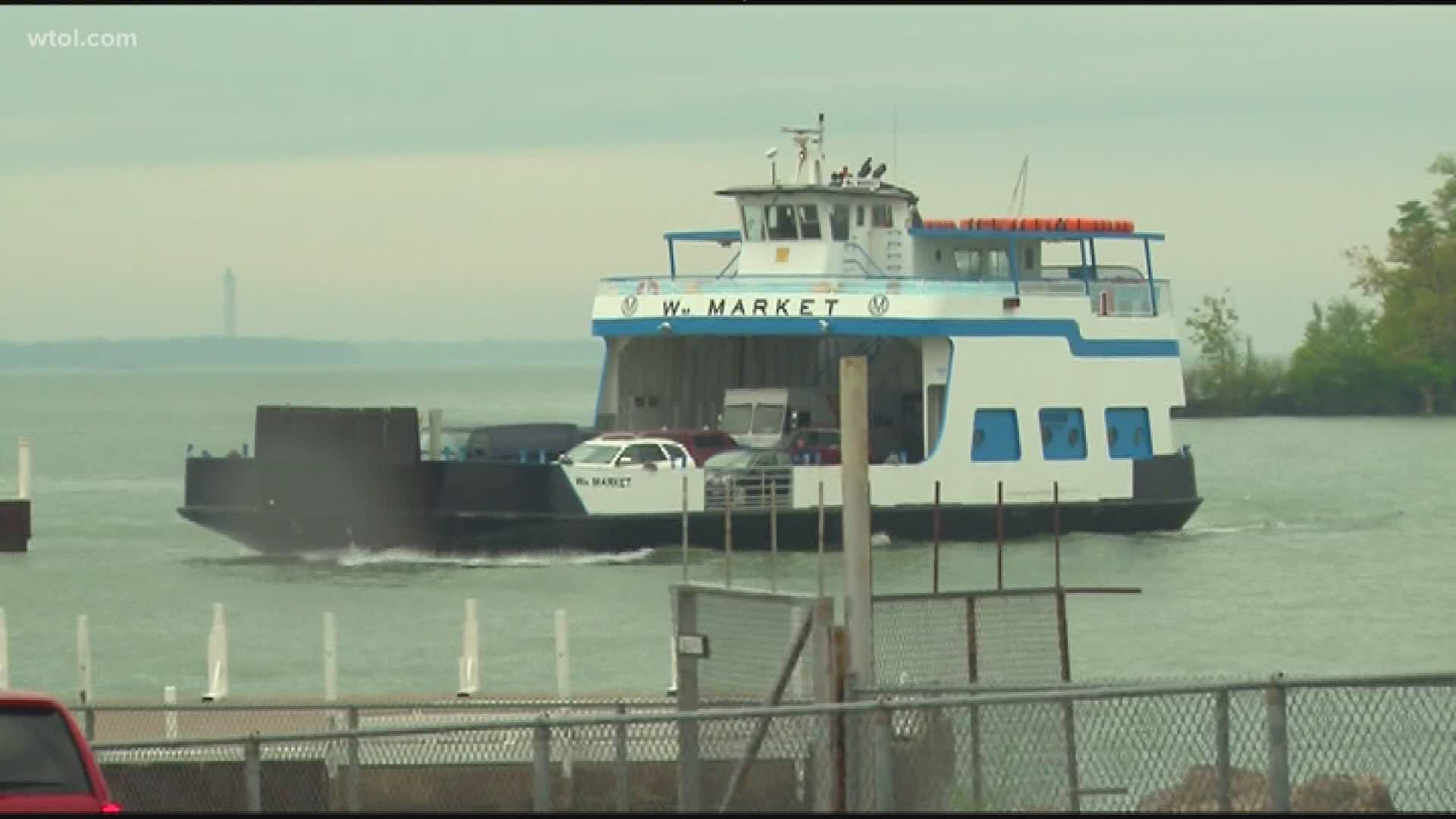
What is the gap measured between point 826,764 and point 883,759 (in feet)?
2.69

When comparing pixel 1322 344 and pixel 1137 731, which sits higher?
pixel 1322 344

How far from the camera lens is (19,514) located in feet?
174

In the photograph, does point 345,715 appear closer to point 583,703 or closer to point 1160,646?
point 583,703

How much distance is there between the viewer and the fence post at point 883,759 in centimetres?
1505

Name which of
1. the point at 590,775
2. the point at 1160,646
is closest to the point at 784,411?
the point at 1160,646

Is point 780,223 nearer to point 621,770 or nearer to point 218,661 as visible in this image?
point 218,661

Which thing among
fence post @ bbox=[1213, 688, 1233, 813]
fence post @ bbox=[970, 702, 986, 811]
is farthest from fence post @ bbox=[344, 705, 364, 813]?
fence post @ bbox=[1213, 688, 1233, 813]

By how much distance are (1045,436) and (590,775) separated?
3643cm

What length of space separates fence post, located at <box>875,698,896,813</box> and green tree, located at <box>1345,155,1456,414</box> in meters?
139

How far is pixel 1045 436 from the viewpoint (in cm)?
5591

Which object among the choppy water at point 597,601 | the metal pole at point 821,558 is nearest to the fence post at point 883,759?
the metal pole at point 821,558

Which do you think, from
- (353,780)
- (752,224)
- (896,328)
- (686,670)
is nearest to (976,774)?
(686,670)

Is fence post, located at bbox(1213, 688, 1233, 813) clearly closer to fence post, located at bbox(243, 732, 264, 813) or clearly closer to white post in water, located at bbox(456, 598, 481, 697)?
fence post, located at bbox(243, 732, 264, 813)

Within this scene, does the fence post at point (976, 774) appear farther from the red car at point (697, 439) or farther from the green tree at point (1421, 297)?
the green tree at point (1421, 297)
